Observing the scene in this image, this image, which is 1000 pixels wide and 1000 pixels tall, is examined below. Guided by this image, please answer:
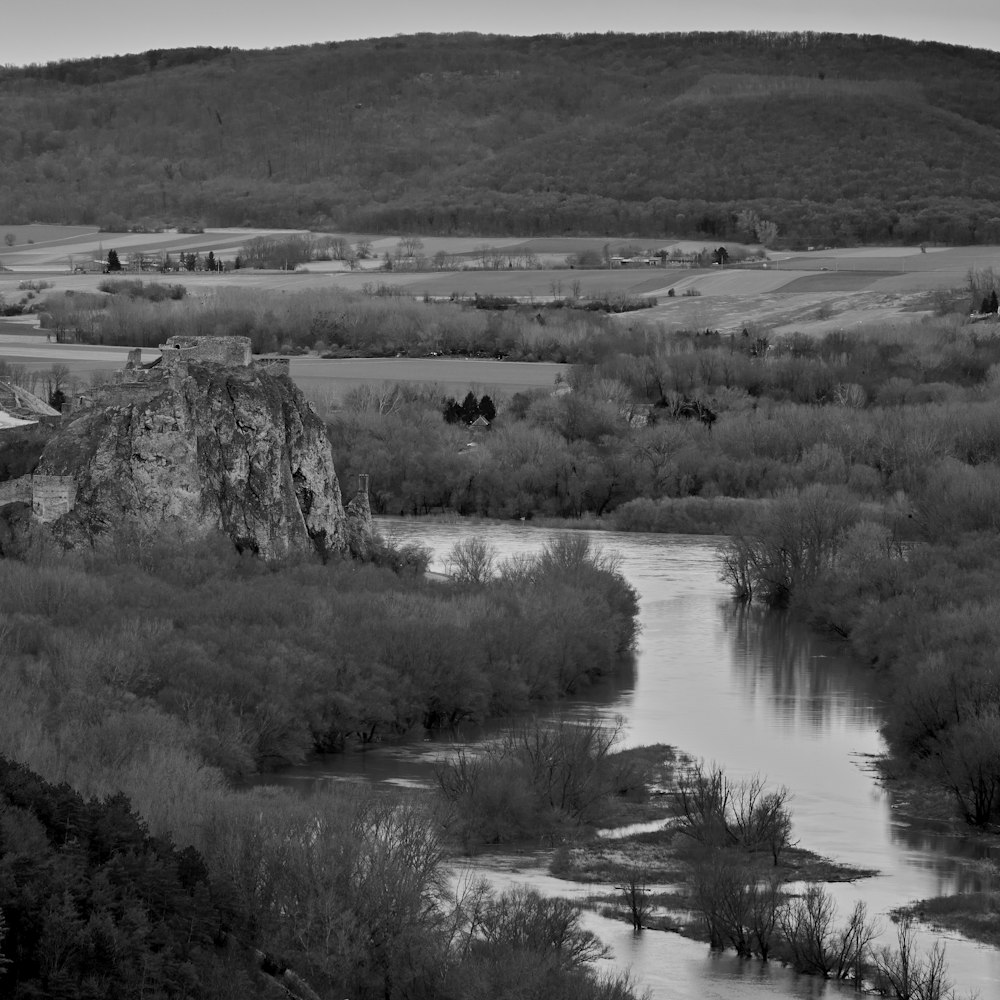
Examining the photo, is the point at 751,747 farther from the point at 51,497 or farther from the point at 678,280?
the point at 678,280

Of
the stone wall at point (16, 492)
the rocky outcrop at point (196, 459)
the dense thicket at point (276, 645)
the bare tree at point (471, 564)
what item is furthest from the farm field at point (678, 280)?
the stone wall at point (16, 492)

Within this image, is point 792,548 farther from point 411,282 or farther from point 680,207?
point 680,207

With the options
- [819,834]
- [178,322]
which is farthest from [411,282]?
[819,834]

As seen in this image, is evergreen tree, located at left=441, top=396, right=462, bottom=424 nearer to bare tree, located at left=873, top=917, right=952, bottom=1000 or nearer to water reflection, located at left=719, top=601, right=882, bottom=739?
water reflection, located at left=719, top=601, right=882, bottom=739

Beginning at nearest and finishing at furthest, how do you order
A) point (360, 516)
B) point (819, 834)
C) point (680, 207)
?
point (819, 834) → point (360, 516) → point (680, 207)

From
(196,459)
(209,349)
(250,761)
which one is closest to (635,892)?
(250,761)

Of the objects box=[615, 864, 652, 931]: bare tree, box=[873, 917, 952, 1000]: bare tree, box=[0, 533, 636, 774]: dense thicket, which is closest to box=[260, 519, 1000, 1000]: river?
box=[615, 864, 652, 931]: bare tree

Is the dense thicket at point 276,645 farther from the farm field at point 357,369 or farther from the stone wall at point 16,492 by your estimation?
the farm field at point 357,369
